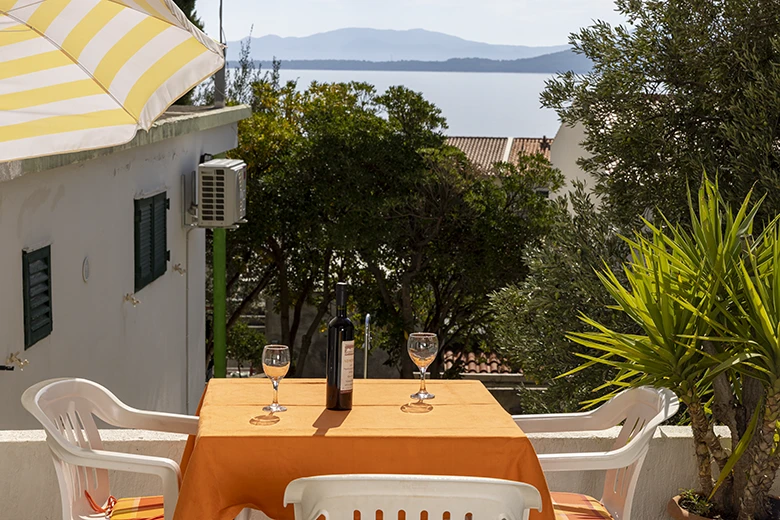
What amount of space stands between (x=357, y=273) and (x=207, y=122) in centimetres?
783

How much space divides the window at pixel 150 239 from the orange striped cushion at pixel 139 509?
4282 millimetres

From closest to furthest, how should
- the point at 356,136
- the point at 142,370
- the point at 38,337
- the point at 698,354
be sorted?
the point at 698,354
the point at 38,337
the point at 142,370
the point at 356,136

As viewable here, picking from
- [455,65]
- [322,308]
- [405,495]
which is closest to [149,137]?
[405,495]

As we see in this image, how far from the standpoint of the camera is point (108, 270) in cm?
648

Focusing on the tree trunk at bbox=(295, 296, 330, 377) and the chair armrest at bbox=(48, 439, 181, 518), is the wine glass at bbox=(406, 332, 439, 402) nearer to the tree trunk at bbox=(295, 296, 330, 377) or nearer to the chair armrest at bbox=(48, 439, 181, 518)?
the chair armrest at bbox=(48, 439, 181, 518)

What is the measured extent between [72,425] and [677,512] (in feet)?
7.62

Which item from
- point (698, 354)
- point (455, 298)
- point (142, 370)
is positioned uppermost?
point (698, 354)

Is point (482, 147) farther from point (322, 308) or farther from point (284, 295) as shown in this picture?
point (322, 308)

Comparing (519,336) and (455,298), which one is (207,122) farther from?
(455,298)

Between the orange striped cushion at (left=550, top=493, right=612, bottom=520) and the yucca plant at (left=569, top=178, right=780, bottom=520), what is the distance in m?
0.43

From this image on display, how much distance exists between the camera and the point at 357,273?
16.7 metres

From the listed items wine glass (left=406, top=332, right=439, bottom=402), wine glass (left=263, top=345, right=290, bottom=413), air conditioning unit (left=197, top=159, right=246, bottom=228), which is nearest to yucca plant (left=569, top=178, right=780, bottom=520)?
wine glass (left=406, top=332, right=439, bottom=402)

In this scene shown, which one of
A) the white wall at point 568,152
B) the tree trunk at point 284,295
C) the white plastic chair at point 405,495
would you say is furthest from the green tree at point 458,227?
the white plastic chair at point 405,495

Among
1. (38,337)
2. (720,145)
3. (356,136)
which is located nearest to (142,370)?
(38,337)
